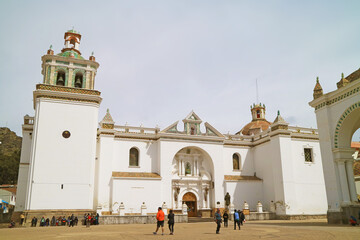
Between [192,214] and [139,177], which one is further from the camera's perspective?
[192,214]

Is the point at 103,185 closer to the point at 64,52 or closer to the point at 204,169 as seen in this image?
the point at 204,169

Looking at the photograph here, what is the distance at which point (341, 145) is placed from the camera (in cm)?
1619

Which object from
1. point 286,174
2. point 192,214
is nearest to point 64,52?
point 192,214

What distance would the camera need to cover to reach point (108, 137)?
23.7m

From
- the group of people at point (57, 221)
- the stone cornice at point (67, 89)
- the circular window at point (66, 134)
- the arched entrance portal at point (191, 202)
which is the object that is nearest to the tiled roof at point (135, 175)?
the arched entrance portal at point (191, 202)

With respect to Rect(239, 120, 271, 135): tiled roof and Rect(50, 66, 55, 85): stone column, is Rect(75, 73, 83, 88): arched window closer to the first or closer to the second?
Rect(50, 66, 55, 85): stone column

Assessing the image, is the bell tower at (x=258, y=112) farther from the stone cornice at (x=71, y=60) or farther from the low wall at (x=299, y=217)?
the stone cornice at (x=71, y=60)

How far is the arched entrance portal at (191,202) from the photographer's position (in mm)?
26188

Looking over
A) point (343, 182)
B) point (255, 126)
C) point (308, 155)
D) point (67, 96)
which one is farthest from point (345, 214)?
point (255, 126)

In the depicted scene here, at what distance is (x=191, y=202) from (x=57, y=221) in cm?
1151

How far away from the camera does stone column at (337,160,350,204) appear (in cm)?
1556

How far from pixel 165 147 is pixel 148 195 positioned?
13.8ft

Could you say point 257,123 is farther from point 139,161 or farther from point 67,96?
point 67,96

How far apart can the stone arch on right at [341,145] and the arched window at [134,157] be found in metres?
14.4
